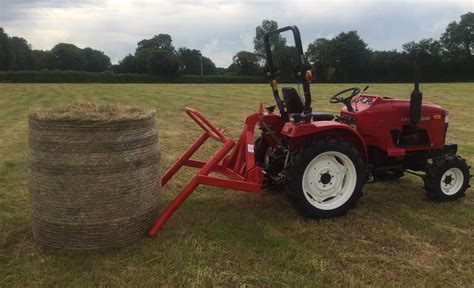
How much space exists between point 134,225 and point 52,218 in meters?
0.68

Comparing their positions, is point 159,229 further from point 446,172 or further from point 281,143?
point 446,172

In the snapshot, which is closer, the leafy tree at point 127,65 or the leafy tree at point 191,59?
the leafy tree at point 127,65

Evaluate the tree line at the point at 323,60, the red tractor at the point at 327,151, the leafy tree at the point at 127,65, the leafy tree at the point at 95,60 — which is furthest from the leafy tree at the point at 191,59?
the red tractor at the point at 327,151

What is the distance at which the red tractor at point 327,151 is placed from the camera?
15.1 ft

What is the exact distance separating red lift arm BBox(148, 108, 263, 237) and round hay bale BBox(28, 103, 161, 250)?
330 mm

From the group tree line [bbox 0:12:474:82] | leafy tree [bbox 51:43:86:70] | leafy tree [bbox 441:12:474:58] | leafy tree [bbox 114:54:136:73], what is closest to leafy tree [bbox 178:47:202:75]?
tree line [bbox 0:12:474:82]

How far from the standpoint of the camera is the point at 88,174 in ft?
12.3

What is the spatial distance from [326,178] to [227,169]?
1.11 metres

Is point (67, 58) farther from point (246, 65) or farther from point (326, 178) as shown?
point (326, 178)

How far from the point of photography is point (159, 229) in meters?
4.23

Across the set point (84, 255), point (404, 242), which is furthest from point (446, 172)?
point (84, 255)

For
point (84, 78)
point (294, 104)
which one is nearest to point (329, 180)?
point (294, 104)

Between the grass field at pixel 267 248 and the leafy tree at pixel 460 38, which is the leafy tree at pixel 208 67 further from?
the grass field at pixel 267 248

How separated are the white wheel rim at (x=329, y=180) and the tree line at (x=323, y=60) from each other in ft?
102
